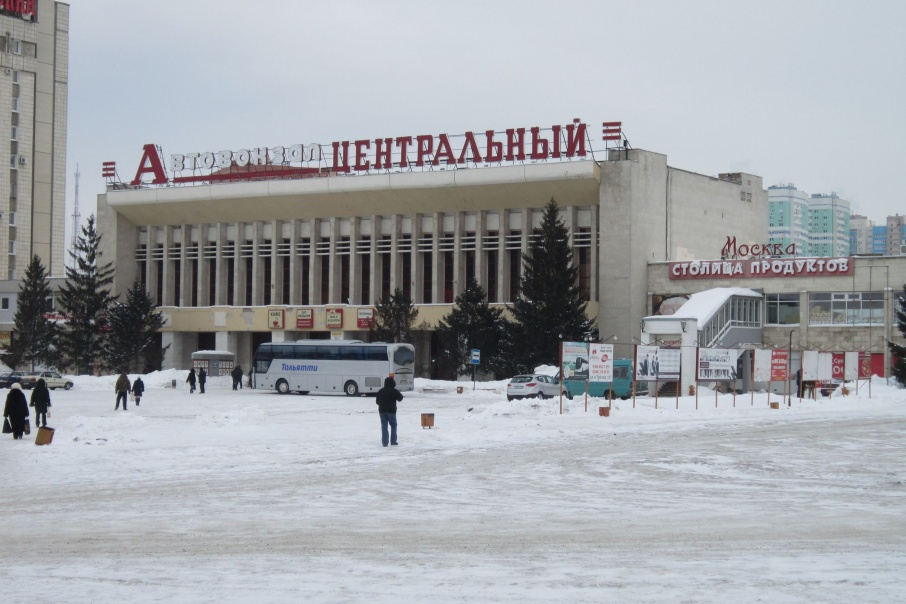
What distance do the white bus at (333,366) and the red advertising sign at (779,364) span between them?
1976cm

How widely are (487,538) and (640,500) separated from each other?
440 centimetres

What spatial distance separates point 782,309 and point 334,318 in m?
Result: 30.3

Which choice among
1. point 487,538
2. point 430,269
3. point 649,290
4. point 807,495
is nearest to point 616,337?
point 649,290

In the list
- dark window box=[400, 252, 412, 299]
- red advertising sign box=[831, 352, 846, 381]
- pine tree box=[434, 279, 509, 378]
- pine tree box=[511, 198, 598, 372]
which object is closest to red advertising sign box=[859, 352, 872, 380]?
red advertising sign box=[831, 352, 846, 381]

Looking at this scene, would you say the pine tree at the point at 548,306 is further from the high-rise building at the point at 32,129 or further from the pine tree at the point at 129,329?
the high-rise building at the point at 32,129

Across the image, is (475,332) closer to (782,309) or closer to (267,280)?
(782,309)

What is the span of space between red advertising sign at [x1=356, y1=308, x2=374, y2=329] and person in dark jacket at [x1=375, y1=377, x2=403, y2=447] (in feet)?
161

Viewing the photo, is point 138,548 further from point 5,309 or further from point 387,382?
point 5,309

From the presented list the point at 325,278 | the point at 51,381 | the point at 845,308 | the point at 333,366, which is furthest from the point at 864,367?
the point at 51,381

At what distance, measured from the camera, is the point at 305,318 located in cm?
7769

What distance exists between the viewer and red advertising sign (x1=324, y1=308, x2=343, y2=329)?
76375 millimetres

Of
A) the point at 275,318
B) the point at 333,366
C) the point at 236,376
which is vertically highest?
the point at 275,318

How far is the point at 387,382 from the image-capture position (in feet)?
82.5

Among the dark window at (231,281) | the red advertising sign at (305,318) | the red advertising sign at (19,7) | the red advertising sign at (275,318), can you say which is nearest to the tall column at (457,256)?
the red advertising sign at (305,318)
